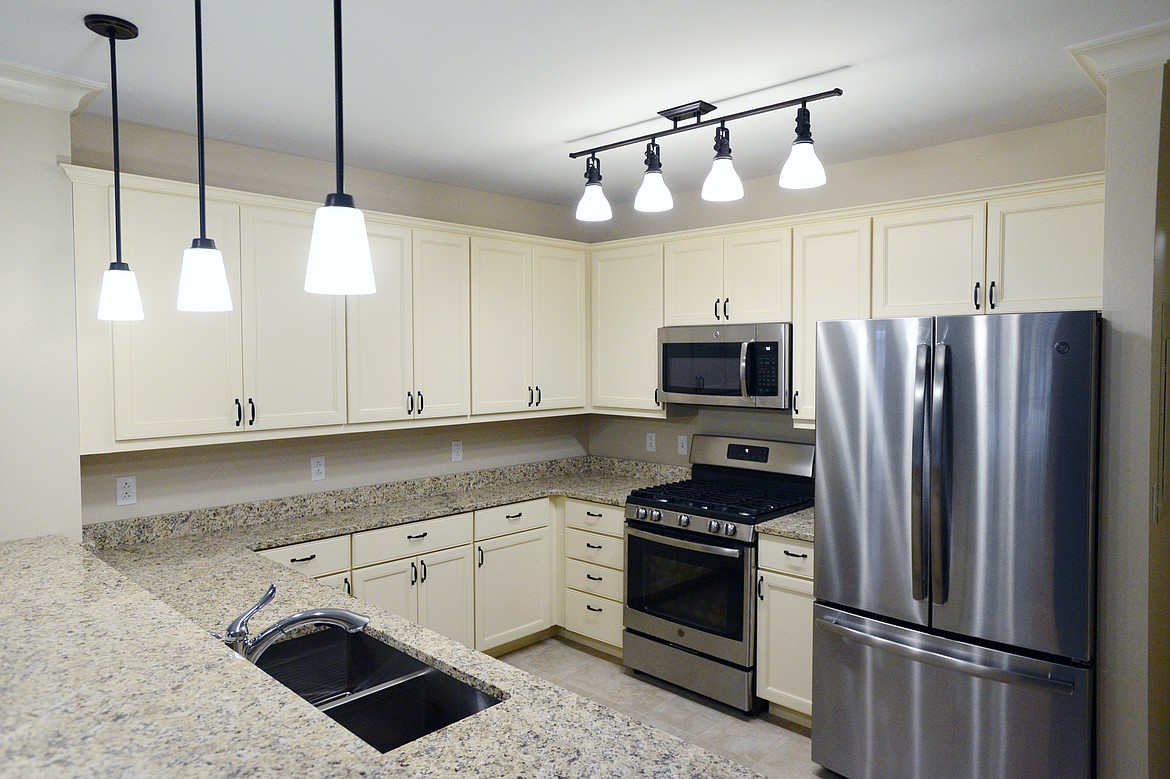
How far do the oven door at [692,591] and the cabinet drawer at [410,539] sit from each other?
874 mm

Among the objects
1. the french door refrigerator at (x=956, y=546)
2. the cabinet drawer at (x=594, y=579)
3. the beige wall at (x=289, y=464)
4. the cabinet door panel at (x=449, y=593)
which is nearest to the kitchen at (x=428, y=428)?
the beige wall at (x=289, y=464)

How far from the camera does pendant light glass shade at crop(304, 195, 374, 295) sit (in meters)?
1.26

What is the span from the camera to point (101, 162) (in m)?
2.85

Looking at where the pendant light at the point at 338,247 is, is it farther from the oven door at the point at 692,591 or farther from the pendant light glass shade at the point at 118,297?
the oven door at the point at 692,591

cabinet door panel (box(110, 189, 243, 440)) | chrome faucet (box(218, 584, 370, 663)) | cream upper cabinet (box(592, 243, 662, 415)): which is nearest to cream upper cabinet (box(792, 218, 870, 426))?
cream upper cabinet (box(592, 243, 662, 415))

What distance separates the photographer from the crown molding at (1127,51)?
6.84 feet

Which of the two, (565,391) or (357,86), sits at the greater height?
(357,86)

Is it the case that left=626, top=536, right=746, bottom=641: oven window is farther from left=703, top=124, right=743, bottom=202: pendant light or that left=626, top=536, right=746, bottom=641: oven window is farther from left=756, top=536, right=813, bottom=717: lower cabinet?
left=703, top=124, right=743, bottom=202: pendant light

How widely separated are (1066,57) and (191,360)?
130 inches

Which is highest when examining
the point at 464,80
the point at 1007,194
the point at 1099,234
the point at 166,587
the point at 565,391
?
the point at 464,80

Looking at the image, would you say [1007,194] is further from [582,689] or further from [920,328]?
[582,689]

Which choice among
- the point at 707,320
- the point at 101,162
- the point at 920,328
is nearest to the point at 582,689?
the point at 707,320

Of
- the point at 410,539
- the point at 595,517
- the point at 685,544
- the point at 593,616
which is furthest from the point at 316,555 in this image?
the point at 685,544

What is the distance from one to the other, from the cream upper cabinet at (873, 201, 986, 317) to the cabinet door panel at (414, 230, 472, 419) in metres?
2.04
